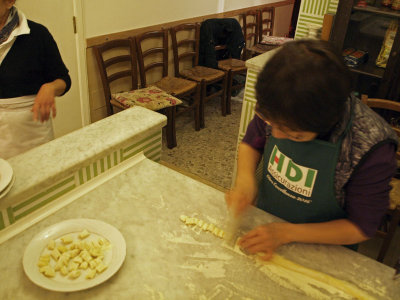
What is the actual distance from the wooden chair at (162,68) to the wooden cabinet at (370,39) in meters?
1.54

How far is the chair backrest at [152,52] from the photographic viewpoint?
3624mm

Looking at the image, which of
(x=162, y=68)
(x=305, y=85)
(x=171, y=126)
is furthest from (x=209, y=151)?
(x=305, y=85)

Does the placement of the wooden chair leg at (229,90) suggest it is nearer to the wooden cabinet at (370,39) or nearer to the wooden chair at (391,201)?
the wooden cabinet at (370,39)

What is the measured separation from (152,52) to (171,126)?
760 mm

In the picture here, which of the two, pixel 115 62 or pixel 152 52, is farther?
pixel 152 52

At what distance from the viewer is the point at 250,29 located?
17.7 feet

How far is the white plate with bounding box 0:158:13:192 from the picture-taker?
1.06 m

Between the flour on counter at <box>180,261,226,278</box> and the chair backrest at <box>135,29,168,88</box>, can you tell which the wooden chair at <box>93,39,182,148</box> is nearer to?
the chair backrest at <box>135,29,168,88</box>

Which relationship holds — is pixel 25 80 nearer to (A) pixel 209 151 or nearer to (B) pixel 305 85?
(B) pixel 305 85

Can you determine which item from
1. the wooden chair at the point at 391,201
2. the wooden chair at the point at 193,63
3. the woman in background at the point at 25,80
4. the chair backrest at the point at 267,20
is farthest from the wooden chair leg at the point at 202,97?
the woman in background at the point at 25,80

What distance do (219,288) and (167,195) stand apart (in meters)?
0.41

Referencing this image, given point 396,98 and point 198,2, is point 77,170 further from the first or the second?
point 198,2

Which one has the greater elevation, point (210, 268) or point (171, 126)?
point (210, 268)

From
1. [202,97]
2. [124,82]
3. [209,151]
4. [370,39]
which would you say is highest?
[370,39]
